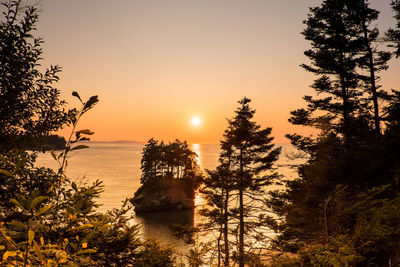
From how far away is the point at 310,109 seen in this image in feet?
51.1

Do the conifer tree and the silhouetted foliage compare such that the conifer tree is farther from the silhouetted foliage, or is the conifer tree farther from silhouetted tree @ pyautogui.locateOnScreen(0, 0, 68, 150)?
silhouetted tree @ pyautogui.locateOnScreen(0, 0, 68, 150)

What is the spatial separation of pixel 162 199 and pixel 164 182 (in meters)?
4.35

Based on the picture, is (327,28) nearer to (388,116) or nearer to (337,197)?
(388,116)

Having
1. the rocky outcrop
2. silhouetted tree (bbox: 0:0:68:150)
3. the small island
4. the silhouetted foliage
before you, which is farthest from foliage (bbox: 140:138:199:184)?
silhouetted tree (bbox: 0:0:68:150)

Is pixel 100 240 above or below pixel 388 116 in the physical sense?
below

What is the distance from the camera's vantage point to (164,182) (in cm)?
5762

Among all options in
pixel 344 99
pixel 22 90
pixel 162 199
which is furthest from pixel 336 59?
pixel 162 199

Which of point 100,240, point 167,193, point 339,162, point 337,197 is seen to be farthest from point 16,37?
point 167,193

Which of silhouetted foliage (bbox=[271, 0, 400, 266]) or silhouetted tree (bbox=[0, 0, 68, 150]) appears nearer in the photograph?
silhouetted tree (bbox=[0, 0, 68, 150])

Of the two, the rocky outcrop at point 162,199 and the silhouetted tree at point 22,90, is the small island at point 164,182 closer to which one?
the rocky outcrop at point 162,199

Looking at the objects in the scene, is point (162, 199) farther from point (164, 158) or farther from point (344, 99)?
point (344, 99)

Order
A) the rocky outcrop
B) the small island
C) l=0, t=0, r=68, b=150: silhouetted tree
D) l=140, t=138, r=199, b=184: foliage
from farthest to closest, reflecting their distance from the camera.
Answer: l=140, t=138, r=199, b=184: foliage → the small island → the rocky outcrop → l=0, t=0, r=68, b=150: silhouetted tree

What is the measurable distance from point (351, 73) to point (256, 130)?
26.8 ft

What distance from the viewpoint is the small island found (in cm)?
5544
